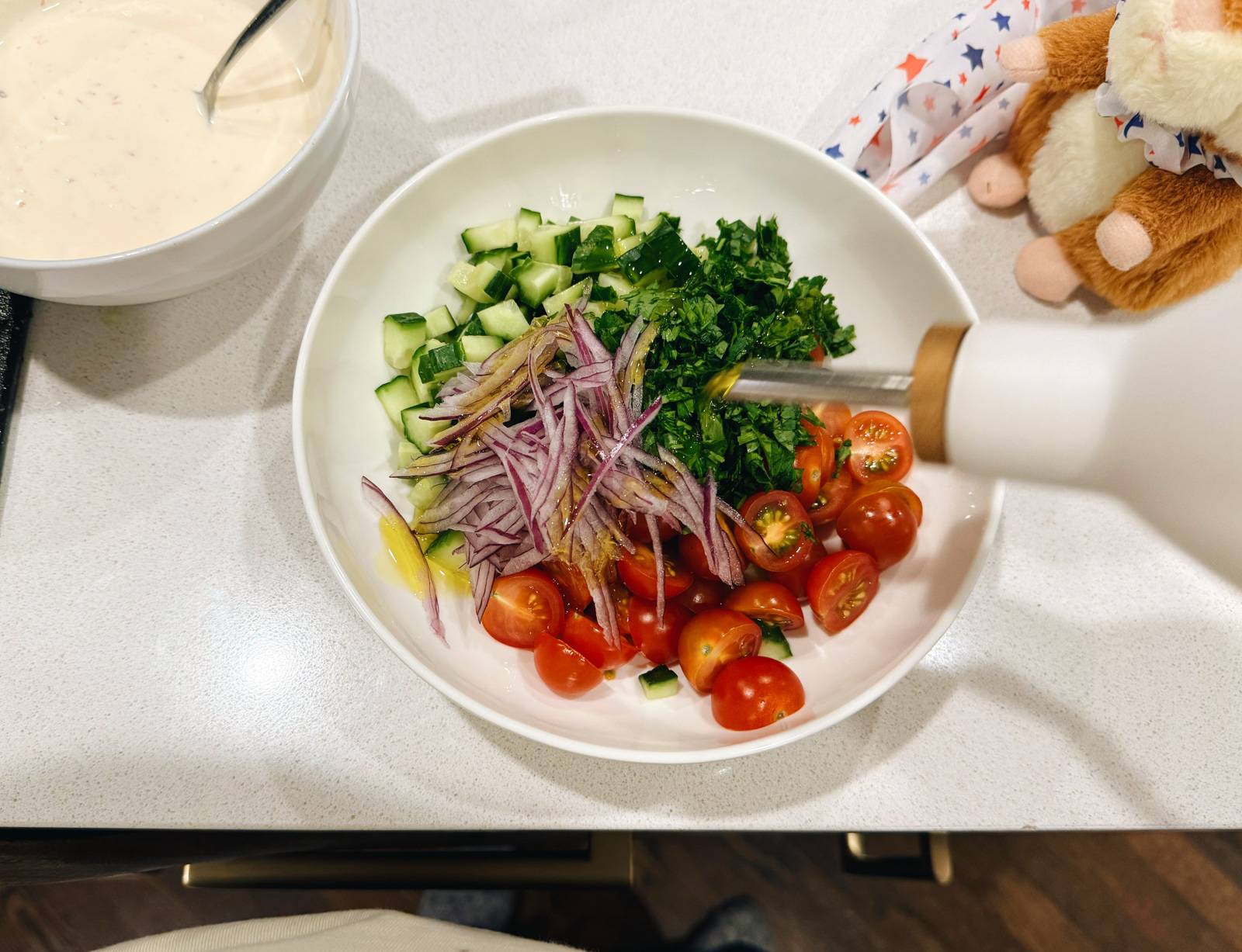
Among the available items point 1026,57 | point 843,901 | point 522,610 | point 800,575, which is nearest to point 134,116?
point 522,610

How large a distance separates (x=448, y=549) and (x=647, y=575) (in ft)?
0.82

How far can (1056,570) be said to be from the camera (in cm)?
110

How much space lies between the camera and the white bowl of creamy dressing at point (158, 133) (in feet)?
2.93

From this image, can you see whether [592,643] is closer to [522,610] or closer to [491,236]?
[522,610]

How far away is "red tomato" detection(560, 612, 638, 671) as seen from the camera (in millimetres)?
963

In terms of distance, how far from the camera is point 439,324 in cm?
108

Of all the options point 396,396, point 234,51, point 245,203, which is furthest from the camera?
point 396,396

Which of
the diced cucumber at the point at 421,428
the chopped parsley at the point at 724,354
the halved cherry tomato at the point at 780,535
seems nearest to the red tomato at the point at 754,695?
the halved cherry tomato at the point at 780,535

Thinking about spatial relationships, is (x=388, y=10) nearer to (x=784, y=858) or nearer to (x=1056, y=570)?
(x=1056, y=570)

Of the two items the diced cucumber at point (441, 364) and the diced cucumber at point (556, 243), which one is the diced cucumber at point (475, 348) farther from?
the diced cucumber at point (556, 243)

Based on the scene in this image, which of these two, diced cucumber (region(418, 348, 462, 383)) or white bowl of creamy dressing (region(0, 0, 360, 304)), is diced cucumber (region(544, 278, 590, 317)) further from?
white bowl of creamy dressing (region(0, 0, 360, 304))

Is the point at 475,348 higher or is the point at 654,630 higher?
the point at 475,348

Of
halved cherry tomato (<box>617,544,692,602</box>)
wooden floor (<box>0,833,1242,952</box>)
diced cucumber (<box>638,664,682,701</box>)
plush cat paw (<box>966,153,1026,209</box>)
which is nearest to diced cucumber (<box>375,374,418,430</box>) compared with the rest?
halved cherry tomato (<box>617,544,692,602</box>)

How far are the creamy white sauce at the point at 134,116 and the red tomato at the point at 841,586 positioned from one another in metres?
0.80
